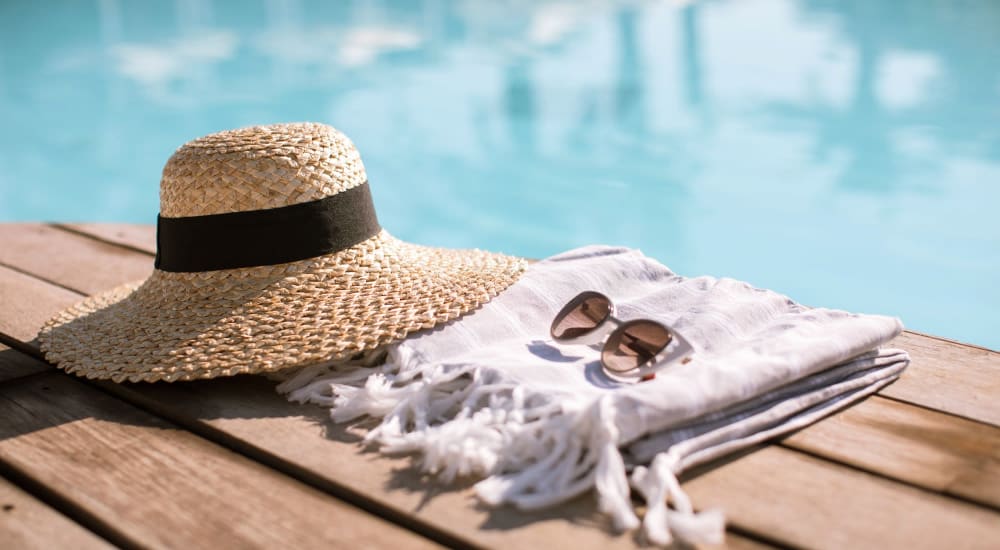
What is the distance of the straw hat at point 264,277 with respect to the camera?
139cm

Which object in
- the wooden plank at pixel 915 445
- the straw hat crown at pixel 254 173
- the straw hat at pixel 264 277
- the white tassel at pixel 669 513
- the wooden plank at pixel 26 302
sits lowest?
the wooden plank at pixel 915 445

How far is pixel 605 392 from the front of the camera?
1168 mm

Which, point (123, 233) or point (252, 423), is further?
point (123, 233)

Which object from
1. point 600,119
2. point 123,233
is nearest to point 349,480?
point 123,233

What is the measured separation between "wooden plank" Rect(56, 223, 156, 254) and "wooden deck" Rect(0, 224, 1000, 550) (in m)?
1.04

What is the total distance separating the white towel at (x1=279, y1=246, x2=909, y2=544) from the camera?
1055 millimetres

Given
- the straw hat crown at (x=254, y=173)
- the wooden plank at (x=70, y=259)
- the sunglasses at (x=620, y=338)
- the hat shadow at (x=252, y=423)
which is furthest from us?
the wooden plank at (x=70, y=259)

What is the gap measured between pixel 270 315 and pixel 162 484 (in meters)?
0.37

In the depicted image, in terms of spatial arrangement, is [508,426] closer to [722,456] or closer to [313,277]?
[722,456]

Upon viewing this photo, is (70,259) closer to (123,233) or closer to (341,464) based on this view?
(123,233)

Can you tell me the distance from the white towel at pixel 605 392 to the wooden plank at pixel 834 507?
0.15ft

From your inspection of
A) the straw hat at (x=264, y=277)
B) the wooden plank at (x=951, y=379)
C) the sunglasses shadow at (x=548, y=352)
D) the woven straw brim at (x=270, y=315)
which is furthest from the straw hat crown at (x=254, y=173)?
the wooden plank at (x=951, y=379)

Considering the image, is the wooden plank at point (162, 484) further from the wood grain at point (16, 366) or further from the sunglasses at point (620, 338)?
the sunglasses at point (620, 338)

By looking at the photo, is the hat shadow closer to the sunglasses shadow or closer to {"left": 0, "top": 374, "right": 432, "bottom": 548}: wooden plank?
{"left": 0, "top": 374, "right": 432, "bottom": 548}: wooden plank
